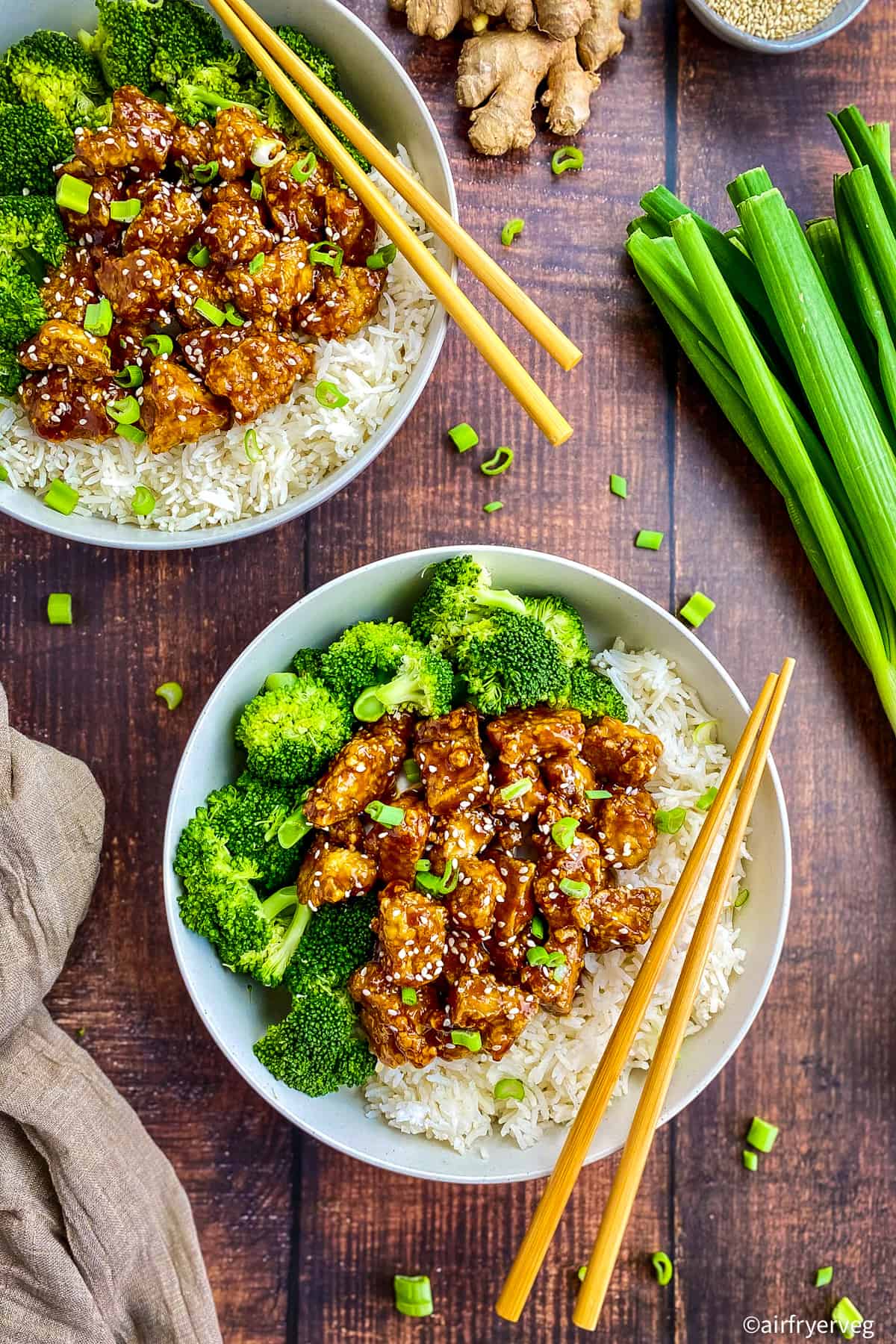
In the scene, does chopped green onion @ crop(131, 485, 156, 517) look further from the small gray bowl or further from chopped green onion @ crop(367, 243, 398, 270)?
the small gray bowl

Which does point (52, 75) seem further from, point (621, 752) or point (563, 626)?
point (621, 752)

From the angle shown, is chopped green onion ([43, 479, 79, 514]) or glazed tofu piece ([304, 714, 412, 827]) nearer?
glazed tofu piece ([304, 714, 412, 827])

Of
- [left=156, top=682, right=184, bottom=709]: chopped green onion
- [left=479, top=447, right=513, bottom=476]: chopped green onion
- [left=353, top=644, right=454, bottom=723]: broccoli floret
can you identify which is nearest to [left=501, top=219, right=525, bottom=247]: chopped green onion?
[left=479, top=447, right=513, bottom=476]: chopped green onion

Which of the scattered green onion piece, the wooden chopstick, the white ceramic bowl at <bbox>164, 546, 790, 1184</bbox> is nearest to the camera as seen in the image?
the wooden chopstick

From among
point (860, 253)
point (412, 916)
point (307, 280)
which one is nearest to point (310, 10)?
point (307, 280)

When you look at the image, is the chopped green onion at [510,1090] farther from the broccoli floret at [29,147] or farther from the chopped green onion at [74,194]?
the broccoli floret at [29,147]

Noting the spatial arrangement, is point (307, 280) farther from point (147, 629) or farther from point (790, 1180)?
point (790, 1180)

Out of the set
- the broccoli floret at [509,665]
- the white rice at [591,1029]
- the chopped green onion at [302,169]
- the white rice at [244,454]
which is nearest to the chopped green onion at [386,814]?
the broccoli floret at [509,665]
